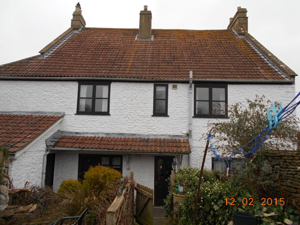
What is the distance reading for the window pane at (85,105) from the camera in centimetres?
1177

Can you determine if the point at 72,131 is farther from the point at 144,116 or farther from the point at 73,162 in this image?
the point at 144,116

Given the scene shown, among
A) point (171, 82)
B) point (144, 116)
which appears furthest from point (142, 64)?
point (144, 116)

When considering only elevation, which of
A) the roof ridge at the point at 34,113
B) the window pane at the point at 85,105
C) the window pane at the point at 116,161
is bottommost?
the window pane at the point at 116,161

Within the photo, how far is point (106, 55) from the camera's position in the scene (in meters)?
13.6

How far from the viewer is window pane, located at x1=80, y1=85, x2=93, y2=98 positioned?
468 inches

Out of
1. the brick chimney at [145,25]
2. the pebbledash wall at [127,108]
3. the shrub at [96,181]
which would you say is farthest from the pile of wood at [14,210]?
the brick chimney at [145,25]

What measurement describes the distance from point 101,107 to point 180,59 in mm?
5192

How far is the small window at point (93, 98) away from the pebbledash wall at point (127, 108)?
0.81ft

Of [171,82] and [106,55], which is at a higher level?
[106,55]

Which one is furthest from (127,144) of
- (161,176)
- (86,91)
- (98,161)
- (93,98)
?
(86,91)

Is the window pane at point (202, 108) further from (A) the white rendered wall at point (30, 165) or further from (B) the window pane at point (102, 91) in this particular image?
(A) the white rendered wall at point (30, 165)

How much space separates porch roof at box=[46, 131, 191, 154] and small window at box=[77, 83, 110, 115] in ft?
4.03

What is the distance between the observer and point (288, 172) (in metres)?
5.66

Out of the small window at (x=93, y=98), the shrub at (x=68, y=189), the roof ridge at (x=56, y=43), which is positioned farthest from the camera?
the roof ridge at (x=56, y=43)
